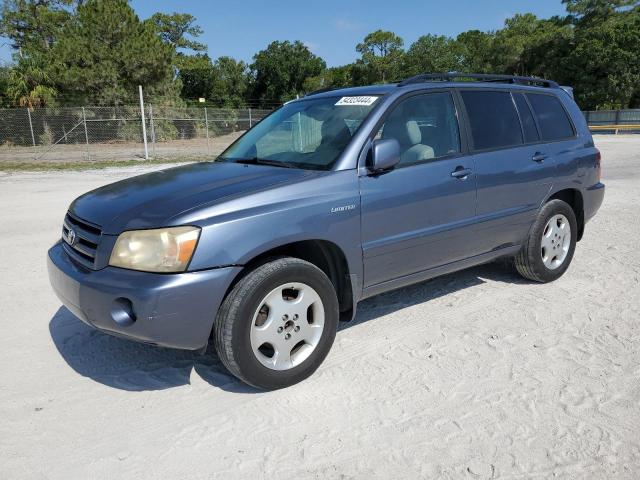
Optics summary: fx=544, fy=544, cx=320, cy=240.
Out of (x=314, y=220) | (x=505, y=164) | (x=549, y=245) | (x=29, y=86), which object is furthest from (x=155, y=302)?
(x=29, y=86)

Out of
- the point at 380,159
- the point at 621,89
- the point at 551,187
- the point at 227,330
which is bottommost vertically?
the point at 227,330

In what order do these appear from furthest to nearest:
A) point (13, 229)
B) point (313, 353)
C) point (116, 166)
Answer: point (116, 166)
point (13, 229)
point (313, 353)

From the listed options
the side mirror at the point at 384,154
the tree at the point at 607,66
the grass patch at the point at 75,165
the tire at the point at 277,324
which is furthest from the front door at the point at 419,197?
the tree at the point at 607,66

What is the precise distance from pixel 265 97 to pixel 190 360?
61.7 meters

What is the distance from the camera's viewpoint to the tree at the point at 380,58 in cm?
6038

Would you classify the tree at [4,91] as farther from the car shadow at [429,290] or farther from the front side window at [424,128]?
Answer: the front side window at [424,128]

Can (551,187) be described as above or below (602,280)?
above

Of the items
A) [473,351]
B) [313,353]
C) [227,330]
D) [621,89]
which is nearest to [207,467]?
[227,330]

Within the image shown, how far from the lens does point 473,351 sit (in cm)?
370

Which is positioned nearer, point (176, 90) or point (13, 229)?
point (13, 229)

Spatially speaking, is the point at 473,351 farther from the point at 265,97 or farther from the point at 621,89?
the point at 265,97

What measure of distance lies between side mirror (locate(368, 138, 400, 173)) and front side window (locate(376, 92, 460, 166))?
0.23 metres

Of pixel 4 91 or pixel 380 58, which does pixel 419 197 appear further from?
pixel 380 58

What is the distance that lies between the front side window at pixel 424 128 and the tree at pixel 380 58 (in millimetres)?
58448
